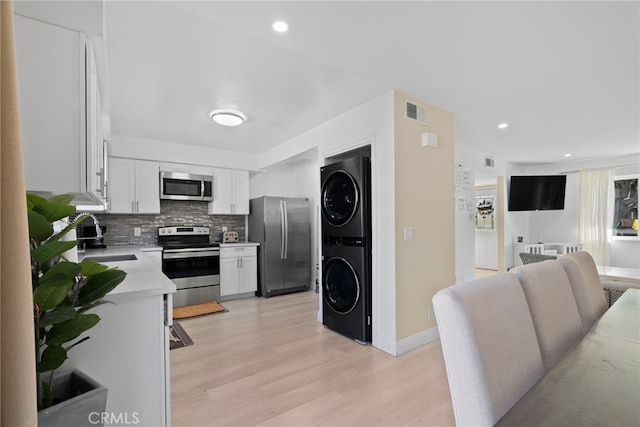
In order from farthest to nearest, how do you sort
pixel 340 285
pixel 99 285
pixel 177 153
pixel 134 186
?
pixel 177 153 → pixel 134 186 → pixel 340 285 → pixel 99 285

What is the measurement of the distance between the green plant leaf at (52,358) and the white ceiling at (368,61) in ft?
5.77

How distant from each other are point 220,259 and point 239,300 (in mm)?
717

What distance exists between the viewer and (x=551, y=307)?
1.21 meters

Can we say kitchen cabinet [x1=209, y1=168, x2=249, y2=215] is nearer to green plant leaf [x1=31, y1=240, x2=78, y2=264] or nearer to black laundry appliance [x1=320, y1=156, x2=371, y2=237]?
black laundry appliance [x1=320, y1=156, x2=371, y2=237]

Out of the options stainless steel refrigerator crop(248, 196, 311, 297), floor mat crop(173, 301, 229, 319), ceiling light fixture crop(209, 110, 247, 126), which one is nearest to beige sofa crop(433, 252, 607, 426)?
ceiling light fixture crop(209, 110, 247, 126)

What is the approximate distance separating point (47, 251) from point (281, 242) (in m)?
4.11

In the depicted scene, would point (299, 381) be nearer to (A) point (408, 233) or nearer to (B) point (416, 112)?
(A) point (408, 233)

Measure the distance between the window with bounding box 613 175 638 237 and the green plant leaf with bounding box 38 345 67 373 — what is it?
7877mm

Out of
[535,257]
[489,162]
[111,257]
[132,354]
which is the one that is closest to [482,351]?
[132,354]

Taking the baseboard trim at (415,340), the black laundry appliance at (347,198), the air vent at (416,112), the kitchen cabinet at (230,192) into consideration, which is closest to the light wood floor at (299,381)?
the baseboard trim at (415,340)

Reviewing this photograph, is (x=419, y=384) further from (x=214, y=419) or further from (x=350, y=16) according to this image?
(x=350, y=16)

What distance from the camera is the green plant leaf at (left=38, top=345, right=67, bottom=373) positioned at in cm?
92

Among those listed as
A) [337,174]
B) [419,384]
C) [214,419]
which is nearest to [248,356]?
[214,419]

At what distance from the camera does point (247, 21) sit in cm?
182
